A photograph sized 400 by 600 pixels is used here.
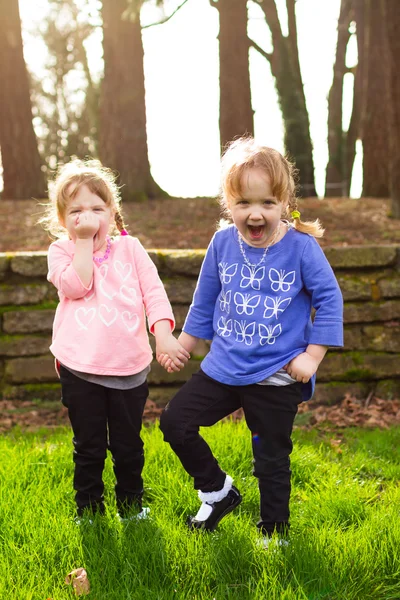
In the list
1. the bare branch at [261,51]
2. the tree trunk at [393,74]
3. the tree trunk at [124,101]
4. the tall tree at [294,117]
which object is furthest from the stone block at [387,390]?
the bare branch at [261,51]

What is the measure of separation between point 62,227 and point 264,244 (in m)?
0.91

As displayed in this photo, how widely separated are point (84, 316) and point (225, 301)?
0.57m

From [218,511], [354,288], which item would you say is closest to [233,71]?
[354,288]

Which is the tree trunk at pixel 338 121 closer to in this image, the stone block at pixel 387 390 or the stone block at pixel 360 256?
the stone block at pixel 360 256

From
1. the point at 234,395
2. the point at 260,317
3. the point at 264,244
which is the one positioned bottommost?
the point at 234,395

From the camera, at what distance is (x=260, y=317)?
2697 millimetres

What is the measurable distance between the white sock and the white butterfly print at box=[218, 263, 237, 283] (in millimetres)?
840

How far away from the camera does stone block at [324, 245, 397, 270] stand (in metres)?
4.99

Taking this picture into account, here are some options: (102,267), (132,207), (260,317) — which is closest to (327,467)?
(260,317)

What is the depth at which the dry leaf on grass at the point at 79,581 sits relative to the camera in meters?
2.30

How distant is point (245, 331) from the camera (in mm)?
2721

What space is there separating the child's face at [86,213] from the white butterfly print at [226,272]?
518 mm

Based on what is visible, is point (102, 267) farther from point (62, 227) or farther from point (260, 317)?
point (260, 317)

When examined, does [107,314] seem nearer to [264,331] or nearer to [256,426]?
[264,331]
